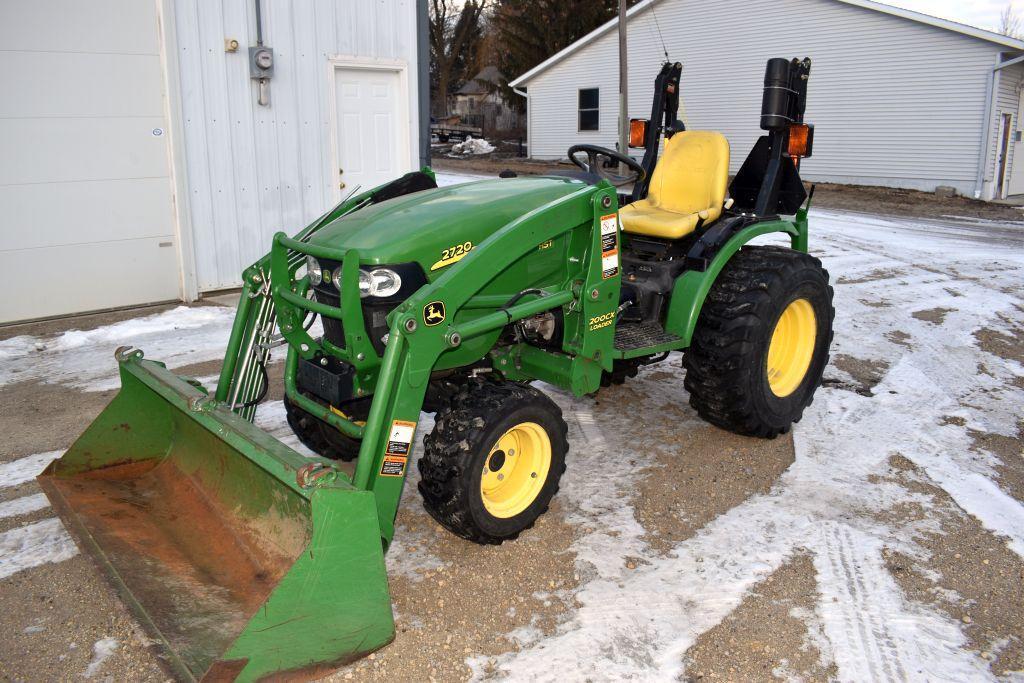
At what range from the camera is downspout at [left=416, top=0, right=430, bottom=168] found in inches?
354

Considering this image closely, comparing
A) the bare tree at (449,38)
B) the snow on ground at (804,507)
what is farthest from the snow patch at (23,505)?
the bare tree at (449,38)

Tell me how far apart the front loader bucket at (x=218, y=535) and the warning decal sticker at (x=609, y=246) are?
5.21ft

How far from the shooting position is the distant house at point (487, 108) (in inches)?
1283

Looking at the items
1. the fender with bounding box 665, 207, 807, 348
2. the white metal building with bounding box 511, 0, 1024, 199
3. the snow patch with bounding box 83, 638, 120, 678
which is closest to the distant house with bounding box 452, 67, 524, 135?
the white metal building with bounding box 511, 0, 1024, 199

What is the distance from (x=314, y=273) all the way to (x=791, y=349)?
282 centimetres

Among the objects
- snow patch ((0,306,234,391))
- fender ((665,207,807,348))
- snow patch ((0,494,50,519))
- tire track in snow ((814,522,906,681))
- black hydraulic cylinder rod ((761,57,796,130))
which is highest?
black hydraulic cylinder rod ((761,57,796,130))

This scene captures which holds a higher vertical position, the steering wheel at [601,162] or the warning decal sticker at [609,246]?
the steering wheel at [601,162]

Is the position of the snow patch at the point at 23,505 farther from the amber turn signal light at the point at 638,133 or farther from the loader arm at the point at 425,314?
the amber turn signal light at the point at 638,133

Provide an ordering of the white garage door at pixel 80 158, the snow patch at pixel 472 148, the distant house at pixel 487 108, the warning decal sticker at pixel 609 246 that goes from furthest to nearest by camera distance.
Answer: the distant house at pixel 487 108 < the snow patch at pixel 472 148 < the white garage door at pixel 80 158 < the warning decal sticker at pixel 609 246

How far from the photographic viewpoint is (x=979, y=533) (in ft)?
11.9

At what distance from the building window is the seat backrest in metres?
19.3

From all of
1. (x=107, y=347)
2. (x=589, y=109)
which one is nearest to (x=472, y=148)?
(x=589, y=109)

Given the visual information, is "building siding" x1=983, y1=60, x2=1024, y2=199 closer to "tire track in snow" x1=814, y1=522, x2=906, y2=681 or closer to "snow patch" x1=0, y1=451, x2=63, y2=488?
"tire track in snow" x1=814, y1=522, x2=906, y2=681

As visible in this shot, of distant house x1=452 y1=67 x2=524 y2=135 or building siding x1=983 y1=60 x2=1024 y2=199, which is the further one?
distant house x1=452 y1=67 x2=524 y2=135
